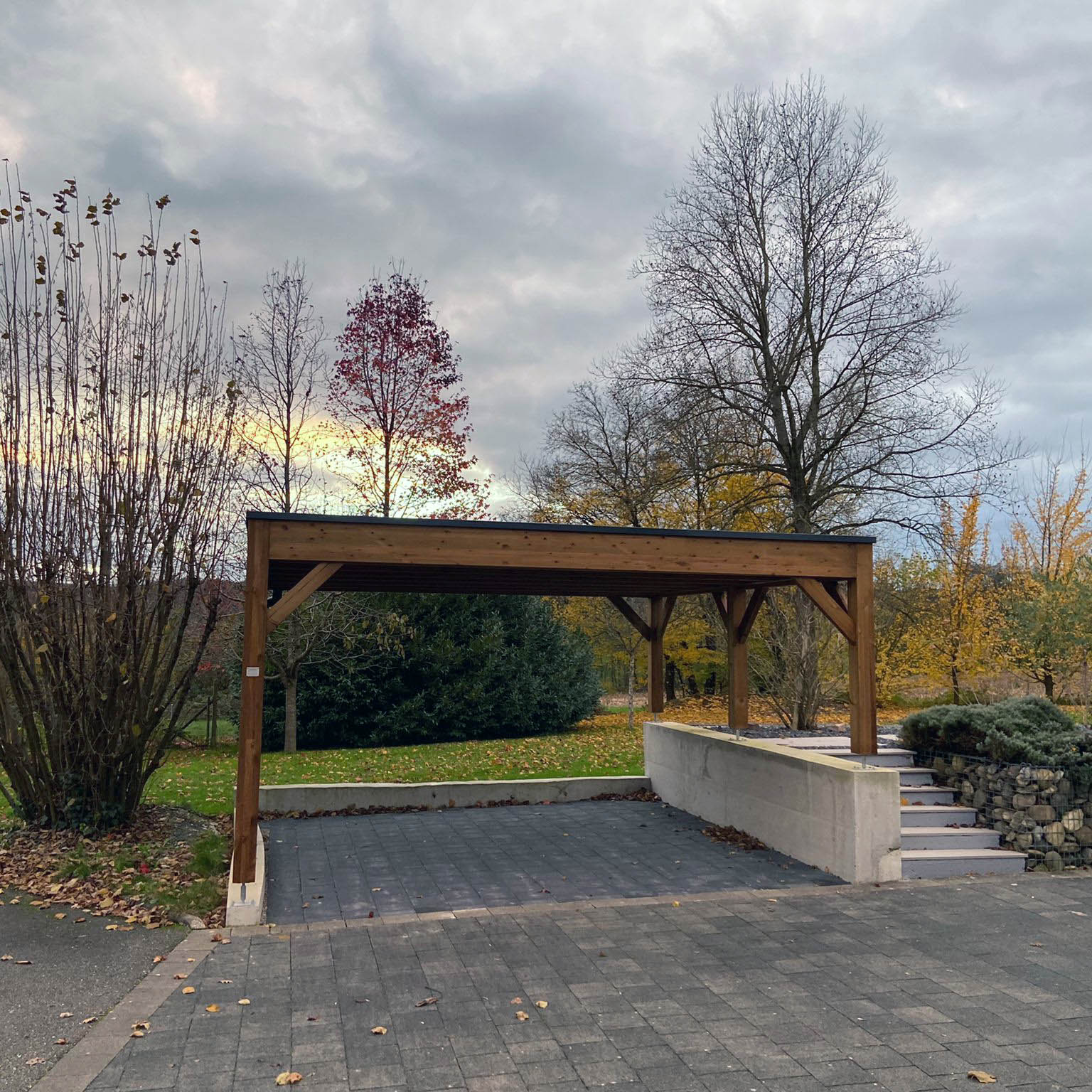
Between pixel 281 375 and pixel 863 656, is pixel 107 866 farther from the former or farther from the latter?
pixel 281 375

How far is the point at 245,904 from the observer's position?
594 cm

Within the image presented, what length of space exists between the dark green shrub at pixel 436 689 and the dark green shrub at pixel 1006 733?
959cm

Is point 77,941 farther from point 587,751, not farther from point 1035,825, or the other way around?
point 587,751

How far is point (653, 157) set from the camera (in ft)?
36.3

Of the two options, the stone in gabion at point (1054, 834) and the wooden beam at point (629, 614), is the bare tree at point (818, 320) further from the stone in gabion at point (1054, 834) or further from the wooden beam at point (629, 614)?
the stone in gabion at point (1054, 834)

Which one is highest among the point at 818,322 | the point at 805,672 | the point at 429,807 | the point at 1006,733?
the point at 818,322

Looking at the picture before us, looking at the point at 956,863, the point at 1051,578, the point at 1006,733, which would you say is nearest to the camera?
the point at 956,863

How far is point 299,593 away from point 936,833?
216 inches

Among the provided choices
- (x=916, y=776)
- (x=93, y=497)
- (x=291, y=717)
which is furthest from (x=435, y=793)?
(x=291, y=717)

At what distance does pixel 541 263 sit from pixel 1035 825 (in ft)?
27.2

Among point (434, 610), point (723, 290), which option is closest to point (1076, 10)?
point (723, 290)

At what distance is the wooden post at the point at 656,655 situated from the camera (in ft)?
37.3

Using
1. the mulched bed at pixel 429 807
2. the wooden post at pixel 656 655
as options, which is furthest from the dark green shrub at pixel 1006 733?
the mulched bed at pixel 429 807

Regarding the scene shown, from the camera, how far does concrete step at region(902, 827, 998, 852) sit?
7586mm
